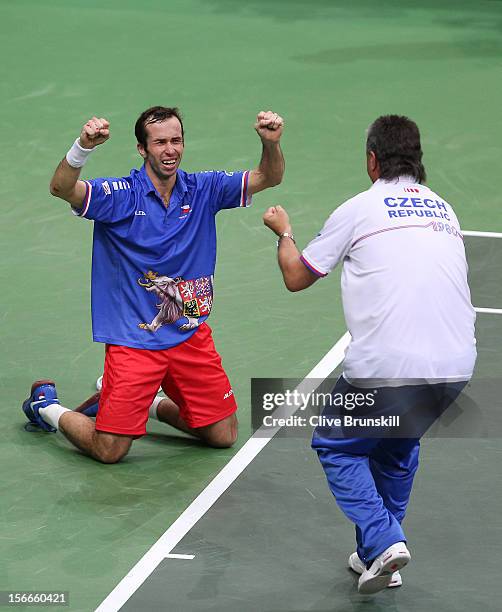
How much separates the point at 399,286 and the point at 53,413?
3.01 meters

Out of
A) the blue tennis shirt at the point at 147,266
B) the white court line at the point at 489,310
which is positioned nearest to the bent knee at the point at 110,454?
the blue tennis shirt at the point at 147,266

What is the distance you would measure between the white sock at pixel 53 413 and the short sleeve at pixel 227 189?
1.51m

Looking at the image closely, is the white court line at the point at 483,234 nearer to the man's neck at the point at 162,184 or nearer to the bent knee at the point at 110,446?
the man's neck at the point at 162,184

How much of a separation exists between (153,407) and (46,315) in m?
1.83

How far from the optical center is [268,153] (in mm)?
8250

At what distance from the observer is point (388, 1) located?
18.4 m

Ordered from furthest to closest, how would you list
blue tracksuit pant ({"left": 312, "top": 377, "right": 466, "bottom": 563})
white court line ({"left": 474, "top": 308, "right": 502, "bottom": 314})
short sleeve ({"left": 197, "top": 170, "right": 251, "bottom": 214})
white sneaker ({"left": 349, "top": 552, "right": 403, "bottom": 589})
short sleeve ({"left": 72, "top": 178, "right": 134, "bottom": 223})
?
white court line ({"left": 474, "top": 308, "right": 502, "bottom": 314}), short sleeve ({"left": 197, "top": 170, "right": 251, "bottom": 214}), short sleeve ({"left": 72, "top": 178, "right": 134, "bottom": 223}), white sneaker ({"left": 349, "top": 552, "right": 403, "bottom": 589}), blue tracksuit pant ({"left": 312, "top": 377, "right": 466, "bottom": 563})

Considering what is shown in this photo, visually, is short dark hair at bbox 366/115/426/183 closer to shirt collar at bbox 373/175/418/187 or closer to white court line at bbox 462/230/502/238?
shirt collar at bbox 373/175/418/187

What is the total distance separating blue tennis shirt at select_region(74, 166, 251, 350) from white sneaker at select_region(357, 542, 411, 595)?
7.24ft

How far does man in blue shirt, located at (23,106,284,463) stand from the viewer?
8.28 meters

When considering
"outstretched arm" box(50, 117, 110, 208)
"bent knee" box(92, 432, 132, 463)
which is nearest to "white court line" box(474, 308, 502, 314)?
"bent knee" box(92, 432, 132, 463)

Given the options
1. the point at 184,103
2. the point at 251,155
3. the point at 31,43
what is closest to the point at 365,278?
the point at 251,155

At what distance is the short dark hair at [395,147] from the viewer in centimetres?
658

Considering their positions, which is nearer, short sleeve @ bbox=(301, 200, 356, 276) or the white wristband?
short sleeve @ bbox=(301, 200, 356, 276)
